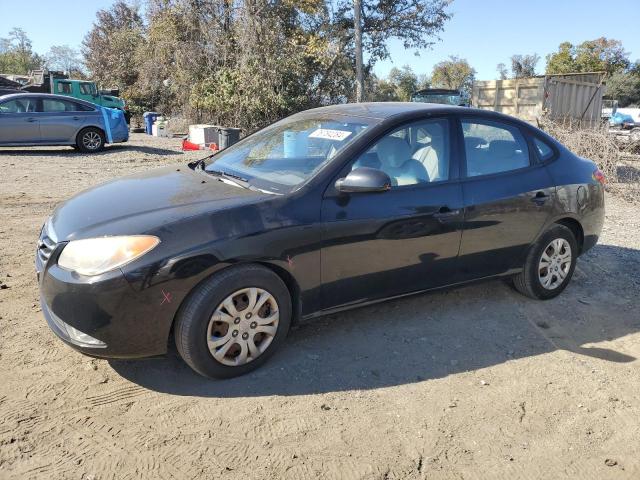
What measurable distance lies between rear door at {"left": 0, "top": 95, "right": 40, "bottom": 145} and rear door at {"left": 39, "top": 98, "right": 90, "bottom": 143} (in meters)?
0.18

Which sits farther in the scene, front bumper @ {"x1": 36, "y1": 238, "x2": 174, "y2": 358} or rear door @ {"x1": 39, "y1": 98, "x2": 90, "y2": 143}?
rear door @ {"x1": 39, "y1": 98, "x2": 90, "y2": 143}

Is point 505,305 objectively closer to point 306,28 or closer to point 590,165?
point 590,165

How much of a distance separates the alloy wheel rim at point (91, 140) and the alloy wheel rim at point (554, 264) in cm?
1260

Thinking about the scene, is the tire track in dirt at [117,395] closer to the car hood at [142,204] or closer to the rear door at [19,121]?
the car hood at [142,204]

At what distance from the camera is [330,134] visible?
3.92 metres

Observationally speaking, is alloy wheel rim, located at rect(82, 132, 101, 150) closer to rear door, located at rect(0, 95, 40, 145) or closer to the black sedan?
rear door, located at rect(0, 95, 40, 145)

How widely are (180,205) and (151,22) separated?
22.5m

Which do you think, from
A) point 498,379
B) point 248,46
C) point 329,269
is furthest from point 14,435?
point 248,46

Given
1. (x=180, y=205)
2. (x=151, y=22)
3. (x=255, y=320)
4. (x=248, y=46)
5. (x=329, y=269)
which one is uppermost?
(x=151, y=22)

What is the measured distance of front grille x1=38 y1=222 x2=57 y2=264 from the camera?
3.13 metres

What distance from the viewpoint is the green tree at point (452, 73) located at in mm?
62125

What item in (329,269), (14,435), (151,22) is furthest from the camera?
(151,22)

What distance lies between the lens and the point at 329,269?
3.48 m

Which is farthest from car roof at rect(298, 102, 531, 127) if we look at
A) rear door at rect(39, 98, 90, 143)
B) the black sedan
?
rear door at rect(39, 98, 90, 143)
